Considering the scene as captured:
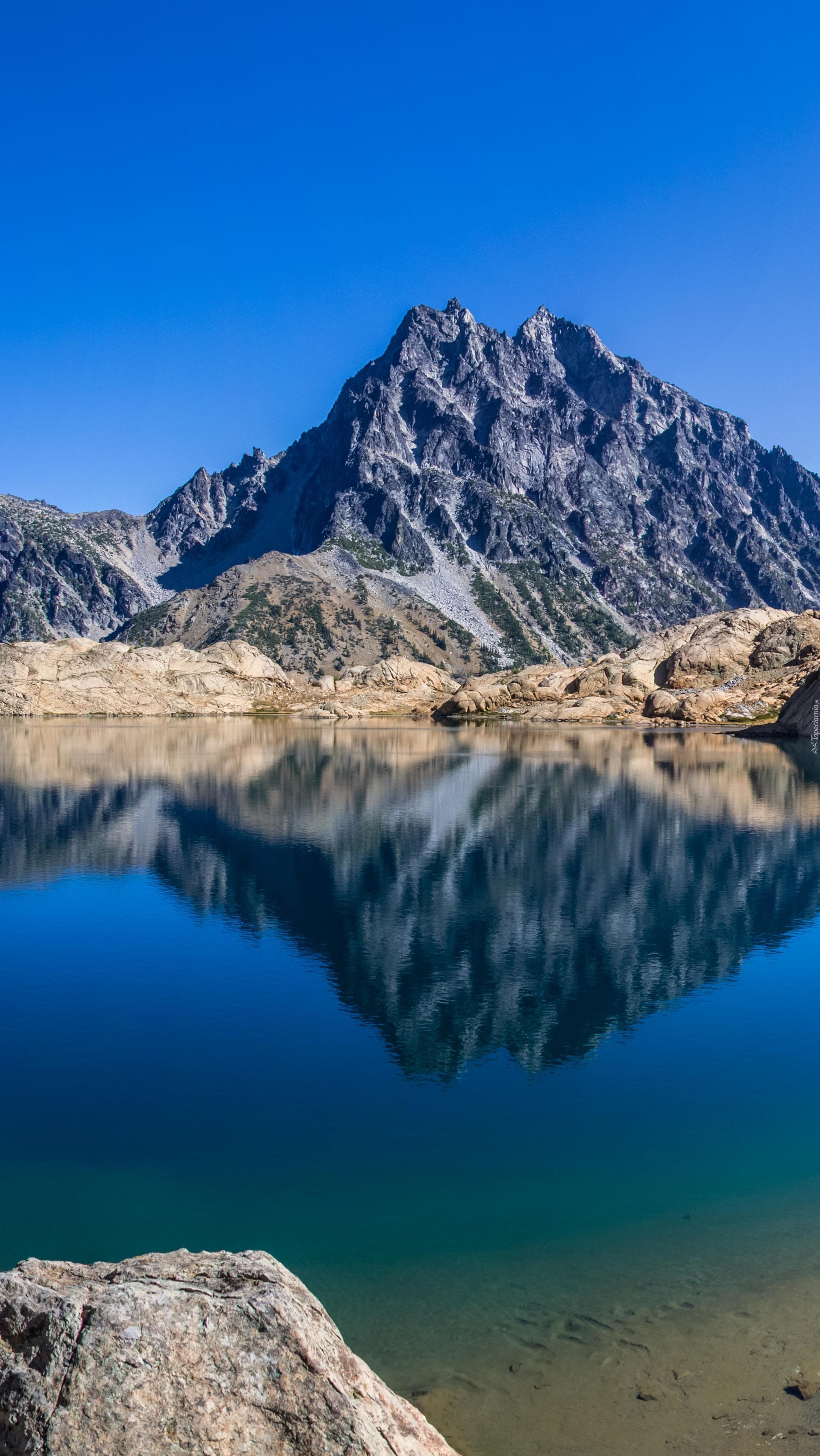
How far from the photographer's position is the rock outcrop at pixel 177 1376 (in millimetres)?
6570

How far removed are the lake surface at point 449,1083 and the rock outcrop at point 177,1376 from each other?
4.48 m

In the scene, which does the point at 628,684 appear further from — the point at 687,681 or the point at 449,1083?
the point at 449,1083

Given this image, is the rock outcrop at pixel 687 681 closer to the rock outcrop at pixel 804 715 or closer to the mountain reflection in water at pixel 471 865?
the rock outcrop at pixel 804 715

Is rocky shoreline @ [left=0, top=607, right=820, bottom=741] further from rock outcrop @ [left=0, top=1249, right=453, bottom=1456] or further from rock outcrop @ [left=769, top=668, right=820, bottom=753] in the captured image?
rock outcrop @ [left=0, top=1249, right=453, bottom=1456]

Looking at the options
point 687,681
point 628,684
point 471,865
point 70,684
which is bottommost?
point 471,865

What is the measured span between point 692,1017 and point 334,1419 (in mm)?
21679

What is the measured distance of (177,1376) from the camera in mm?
6750

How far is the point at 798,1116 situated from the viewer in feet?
64.8

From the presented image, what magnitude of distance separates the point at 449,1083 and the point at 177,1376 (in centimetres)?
1561

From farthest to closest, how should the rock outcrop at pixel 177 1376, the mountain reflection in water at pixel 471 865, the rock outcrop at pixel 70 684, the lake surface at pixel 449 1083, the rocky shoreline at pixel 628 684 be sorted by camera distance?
the rock outcrop at pixel 70 684 → the rocky shoreline at pixel 628 684 → the mountain reflection in water at pixel 471 865 → the lake surface at pixel 449 1083 → the rock outcrop at pixel 177 1376

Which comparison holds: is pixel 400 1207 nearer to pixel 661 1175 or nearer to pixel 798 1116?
pixel 661 1175

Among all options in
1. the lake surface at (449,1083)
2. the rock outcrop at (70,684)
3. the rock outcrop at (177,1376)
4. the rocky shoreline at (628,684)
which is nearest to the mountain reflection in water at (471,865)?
the lake surface at (449,1083)

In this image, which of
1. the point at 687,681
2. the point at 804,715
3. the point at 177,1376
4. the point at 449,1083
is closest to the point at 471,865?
the point at 449,1083

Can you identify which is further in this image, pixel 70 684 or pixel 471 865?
pixel 70 684
